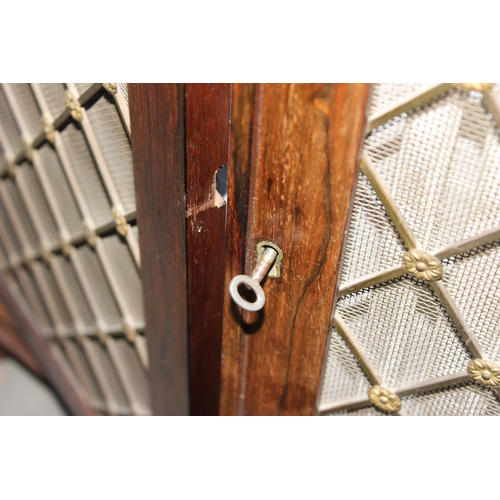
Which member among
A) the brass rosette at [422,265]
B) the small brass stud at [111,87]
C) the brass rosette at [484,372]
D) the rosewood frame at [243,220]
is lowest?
the brass rosette at [484,372]

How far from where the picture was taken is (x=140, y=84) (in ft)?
2.01

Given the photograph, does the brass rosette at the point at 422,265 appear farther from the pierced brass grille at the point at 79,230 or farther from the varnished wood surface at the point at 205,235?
the pierced brass grille at the point at 79,230

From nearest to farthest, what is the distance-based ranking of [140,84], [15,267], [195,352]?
[140,84] → [195,352] → [15,267]

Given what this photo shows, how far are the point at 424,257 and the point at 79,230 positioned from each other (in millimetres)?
761

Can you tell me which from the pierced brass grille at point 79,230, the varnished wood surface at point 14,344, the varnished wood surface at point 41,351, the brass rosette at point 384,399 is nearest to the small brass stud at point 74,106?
the pierced brass grille at point 79,230

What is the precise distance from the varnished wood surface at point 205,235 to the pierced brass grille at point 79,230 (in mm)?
156

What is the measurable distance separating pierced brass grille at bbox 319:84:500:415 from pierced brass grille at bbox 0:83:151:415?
0.40m

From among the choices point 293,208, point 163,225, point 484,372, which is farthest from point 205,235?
point 484,372

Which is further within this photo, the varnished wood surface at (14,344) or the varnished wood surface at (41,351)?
the varnished wood surface at (14,344)

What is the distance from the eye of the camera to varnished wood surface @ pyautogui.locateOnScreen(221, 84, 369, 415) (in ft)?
1.66

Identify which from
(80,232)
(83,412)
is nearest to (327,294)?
(80,232)

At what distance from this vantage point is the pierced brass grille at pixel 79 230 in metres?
0.80
